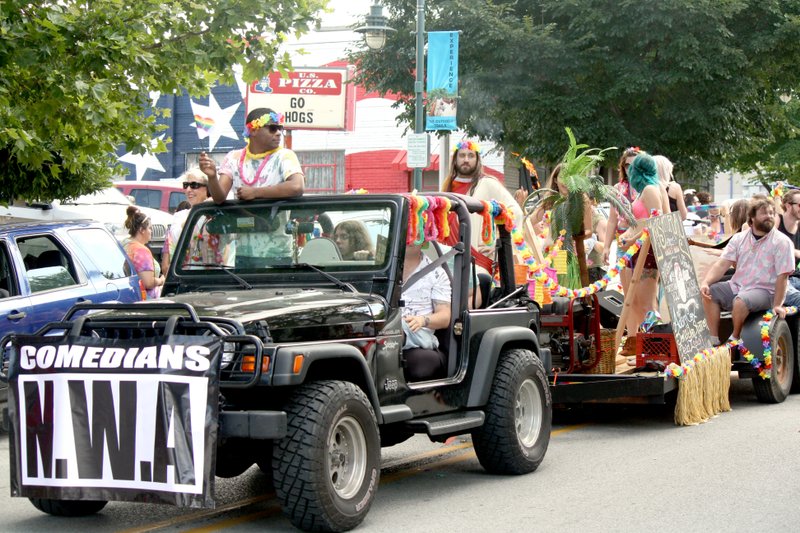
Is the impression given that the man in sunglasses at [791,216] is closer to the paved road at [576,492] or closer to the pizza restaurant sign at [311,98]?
the paved road at [576,492]

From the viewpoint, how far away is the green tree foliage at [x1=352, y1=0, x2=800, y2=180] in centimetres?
2548

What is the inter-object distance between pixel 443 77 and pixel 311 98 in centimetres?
768

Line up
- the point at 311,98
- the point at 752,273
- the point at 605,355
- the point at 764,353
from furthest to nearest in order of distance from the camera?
the point at 311,98 < the point at 752,273 < the point at 764,353 < the point at 605,355

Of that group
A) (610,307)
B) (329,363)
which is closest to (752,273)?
(610,307)

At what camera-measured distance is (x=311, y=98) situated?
29.0m

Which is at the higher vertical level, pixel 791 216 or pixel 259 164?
pixel 259 164

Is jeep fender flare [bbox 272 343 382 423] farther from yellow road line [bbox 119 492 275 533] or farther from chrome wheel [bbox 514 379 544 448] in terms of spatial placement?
chrome wheel [bbox 514 379 544 448]

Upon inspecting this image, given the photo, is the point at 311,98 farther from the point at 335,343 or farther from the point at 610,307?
the point at 335,343

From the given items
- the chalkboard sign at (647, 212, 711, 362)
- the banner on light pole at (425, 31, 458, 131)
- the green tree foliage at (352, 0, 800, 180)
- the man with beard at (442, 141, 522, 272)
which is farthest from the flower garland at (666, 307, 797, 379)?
the green tree foliage at (352, 0, 800, 180)

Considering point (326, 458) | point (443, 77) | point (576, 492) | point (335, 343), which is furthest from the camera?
point (443, 77)

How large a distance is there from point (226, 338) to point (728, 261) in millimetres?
6965

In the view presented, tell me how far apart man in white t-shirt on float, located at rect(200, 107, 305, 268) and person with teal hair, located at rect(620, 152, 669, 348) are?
3.52 m

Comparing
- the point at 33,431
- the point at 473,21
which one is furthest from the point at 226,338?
the point at 473,21

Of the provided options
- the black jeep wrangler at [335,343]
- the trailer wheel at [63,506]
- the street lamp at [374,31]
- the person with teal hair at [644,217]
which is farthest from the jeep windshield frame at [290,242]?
the street lamp at [374,31]
